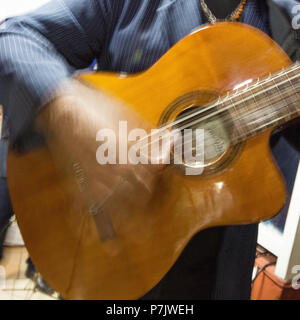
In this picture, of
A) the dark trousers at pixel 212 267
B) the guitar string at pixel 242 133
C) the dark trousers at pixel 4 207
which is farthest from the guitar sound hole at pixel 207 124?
the dark trousers at pixel 4 207

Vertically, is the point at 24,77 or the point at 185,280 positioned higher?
the point at 24,77

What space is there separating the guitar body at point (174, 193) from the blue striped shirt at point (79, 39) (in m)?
0.04

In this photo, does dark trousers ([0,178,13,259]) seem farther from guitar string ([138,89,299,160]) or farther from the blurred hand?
guitar string ([138,89,299,160])

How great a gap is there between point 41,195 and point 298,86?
0.46 metres

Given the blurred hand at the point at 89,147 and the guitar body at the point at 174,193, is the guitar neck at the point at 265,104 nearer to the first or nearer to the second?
the guitar body at the point at 174,193

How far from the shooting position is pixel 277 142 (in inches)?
22.7

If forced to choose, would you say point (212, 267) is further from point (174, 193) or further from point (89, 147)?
point (89, 147)

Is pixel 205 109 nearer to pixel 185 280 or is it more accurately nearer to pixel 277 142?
pixel 277 142

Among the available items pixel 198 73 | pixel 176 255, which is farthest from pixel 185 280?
pixel 198 73

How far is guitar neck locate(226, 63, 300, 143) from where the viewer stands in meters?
0.51

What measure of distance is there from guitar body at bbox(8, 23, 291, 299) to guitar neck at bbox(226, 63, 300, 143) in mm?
18

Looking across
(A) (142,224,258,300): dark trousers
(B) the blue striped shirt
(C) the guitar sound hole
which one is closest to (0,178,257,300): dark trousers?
(A) (142,224,258,300): dark trousers

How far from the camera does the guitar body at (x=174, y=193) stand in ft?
1.71

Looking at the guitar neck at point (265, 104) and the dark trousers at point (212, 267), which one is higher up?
the guitar neck at point (265, 104)
